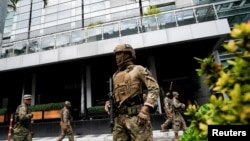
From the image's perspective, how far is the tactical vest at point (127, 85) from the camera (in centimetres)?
275

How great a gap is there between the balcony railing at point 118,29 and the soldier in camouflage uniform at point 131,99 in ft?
30.0

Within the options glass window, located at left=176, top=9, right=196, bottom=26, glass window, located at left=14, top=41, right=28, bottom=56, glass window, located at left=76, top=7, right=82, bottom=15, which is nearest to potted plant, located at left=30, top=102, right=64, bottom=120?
glass window, located at left=14, top=41, right=28, bottom=56

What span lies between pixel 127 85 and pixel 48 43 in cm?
1186

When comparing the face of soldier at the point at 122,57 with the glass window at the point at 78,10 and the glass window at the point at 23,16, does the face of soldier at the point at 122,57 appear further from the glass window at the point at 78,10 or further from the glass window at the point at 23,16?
the glass window at the point at 23,16

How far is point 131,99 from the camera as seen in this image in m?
2.72

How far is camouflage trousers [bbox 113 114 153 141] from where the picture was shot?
2507 mm

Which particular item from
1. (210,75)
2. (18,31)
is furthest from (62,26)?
(210,75)

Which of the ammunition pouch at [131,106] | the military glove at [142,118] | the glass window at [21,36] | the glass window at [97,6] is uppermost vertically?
the glass window at [97,6]

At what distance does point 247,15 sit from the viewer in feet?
45.1

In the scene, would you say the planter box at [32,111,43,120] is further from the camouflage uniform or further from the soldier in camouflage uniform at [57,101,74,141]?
the camouflage uniform

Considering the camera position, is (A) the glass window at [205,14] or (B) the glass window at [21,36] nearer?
(A) the glass window at [205,14]

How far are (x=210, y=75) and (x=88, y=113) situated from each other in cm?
1075

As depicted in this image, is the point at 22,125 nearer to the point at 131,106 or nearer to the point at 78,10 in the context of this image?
the point at 131,106

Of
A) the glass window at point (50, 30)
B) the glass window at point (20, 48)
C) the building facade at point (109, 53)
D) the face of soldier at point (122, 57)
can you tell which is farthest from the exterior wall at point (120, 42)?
the glass window at point (50, 30)
